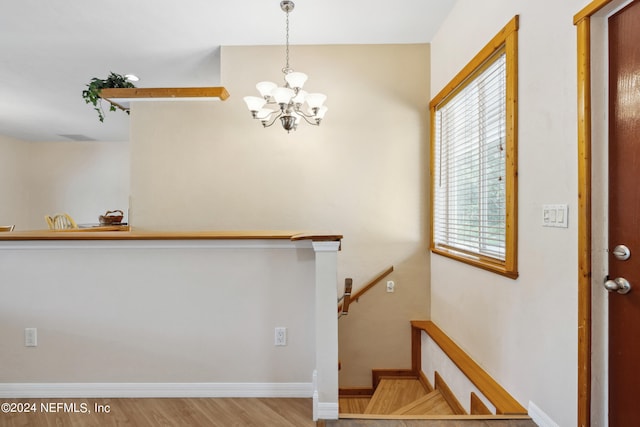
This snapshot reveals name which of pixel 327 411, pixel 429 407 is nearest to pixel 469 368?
pixel 429 407

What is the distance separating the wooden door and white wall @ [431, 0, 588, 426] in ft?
0.45

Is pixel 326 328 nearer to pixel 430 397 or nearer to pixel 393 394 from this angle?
pixel 430 397

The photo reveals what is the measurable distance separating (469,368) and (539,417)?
0.60 meters

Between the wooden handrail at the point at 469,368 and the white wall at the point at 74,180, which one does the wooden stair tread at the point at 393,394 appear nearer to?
the wooden handrail at the point at 469,368

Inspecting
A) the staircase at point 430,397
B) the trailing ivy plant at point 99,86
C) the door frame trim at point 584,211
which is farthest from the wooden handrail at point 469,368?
the trailing ivy plant at point 99,86

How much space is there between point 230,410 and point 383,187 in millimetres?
2229

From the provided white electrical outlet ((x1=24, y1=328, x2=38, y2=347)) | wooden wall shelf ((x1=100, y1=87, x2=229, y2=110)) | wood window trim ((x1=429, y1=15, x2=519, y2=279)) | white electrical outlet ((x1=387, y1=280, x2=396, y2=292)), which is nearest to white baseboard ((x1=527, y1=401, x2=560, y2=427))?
wood window trim ((x1=429, y1=15, x2=519, y2=279))

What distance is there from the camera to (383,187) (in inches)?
134

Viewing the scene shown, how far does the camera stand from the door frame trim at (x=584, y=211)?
1466 mm

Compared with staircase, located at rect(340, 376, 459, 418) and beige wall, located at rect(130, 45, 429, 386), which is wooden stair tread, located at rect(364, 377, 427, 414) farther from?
beige wall, located at rect(130, 45, 429, 386)

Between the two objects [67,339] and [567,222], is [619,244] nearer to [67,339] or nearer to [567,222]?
[567,222]

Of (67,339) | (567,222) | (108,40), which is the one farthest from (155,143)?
(567,222)

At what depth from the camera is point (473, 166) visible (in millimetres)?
2576

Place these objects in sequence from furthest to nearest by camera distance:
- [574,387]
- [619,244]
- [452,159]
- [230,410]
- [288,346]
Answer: [452,159] < [288,346] < [230,410] < [574,387] < [619,244]
